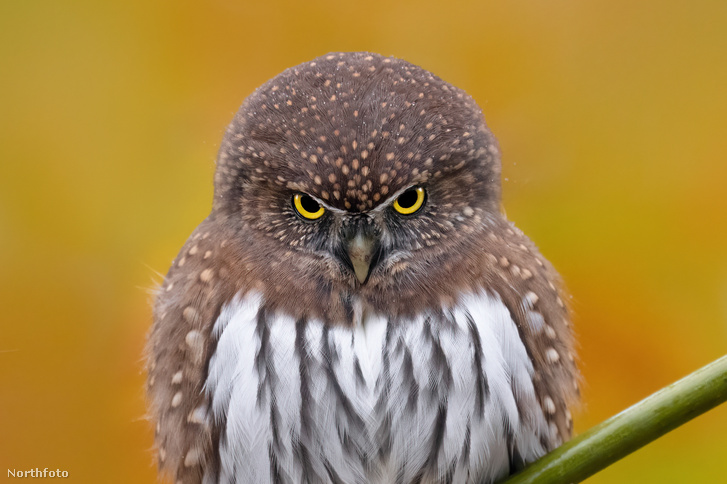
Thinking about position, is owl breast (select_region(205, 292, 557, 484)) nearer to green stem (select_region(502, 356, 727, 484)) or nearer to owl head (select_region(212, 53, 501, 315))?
owl head (select_region(212, 53, 501, 315))

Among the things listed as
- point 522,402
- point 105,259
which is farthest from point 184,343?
point 522,402

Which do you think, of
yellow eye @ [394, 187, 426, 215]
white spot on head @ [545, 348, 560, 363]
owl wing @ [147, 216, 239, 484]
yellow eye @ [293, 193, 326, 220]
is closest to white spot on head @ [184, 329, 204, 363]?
owl wing @ [147, 216, 239, 484]

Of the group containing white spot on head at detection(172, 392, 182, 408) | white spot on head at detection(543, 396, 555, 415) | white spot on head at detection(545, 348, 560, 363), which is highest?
white spot on head at detection(545, 348, 560, 363)

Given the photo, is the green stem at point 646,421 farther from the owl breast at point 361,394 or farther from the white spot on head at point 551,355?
the white spot on head at point 551,355

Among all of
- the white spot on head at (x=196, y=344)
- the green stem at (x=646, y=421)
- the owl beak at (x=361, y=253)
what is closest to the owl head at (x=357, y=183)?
the owl beak at (x=361, y=253)

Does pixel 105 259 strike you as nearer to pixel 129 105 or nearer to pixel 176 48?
pixel 129 105

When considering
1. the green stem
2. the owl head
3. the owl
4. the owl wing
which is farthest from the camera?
the owl wing

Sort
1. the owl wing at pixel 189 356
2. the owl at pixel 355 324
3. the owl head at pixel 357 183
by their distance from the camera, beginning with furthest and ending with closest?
the owl wing at pixel 189 356, the owl at pixel 355 324, the owl head at pixel 357 183
